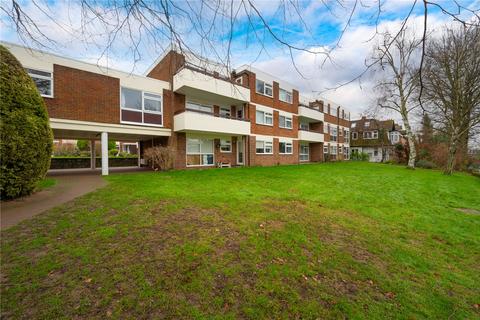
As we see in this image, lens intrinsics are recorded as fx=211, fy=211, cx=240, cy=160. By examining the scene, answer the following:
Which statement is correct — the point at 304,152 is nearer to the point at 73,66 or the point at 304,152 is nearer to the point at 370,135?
the point at 370,135

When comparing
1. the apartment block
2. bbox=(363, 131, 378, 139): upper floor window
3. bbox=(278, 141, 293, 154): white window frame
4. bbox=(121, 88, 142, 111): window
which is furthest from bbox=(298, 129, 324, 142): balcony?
bbox=(363, 131, 378, 139): upper floor window

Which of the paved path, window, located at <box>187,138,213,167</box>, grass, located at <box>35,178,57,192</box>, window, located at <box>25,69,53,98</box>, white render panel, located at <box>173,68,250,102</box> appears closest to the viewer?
the paved path

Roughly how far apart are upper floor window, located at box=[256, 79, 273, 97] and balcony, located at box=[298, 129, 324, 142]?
6438 millimetres

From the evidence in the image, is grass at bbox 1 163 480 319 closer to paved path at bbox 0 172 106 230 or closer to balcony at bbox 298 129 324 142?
paved path at bbox 0 172 106 230

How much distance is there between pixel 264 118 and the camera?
66.8 ft

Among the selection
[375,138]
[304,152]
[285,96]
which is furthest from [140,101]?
[375,138]

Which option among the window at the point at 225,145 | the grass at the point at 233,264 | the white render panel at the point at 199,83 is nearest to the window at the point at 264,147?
the window at the point at 225,145

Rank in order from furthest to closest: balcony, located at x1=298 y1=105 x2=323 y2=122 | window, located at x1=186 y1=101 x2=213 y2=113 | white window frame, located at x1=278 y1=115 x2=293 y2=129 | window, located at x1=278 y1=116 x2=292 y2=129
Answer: balcony, located at x1=298 y1=105 x2=323 y2=122
window, located at x1=278 y1=116 x2=292 y2=129
white window frame, located at x1=278 y1=115 x2=293 y2=129
window, located at x1=186 y1=101 x2=213 y2=113

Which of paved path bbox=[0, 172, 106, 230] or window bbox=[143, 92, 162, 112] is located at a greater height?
window bbox=[143, 92, 162, 112]

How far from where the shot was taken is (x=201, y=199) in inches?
245

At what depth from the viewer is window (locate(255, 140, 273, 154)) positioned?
64.4 feet

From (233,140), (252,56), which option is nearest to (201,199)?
(252,56)

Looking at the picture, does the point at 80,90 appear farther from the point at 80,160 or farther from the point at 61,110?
the point at 80,160

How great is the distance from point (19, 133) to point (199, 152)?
1147cm
